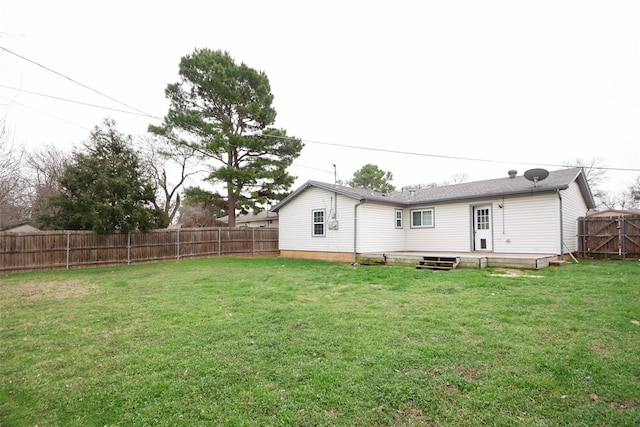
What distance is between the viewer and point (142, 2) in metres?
9.25

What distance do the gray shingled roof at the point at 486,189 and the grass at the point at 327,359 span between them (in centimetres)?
603

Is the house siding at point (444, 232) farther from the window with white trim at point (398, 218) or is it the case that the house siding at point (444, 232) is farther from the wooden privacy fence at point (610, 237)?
the wooden privacy fence at point (610, 237)

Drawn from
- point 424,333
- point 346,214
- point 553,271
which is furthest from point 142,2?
point 553,271

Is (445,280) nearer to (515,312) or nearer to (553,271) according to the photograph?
(515,312)

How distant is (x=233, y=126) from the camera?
19.6 meters

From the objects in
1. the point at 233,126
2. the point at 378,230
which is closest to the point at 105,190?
the point at 233,126

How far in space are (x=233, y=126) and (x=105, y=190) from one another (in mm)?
9259

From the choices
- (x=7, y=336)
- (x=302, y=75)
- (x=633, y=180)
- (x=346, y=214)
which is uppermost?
(x=302, y=75)

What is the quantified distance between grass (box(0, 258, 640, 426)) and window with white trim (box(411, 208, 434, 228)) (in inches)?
322

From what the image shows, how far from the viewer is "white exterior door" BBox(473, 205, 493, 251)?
41.2 feet

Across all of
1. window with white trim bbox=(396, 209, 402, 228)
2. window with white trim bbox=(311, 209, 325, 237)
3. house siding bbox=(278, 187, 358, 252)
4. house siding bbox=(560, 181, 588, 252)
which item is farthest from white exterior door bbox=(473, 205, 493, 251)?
window with white trim bbox=(311, 209, 325, 237)

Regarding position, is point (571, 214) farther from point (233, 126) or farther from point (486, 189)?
point (233, 126)

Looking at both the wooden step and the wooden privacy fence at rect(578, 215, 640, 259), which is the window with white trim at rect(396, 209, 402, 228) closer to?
the wooden step

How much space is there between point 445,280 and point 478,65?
11.0m
